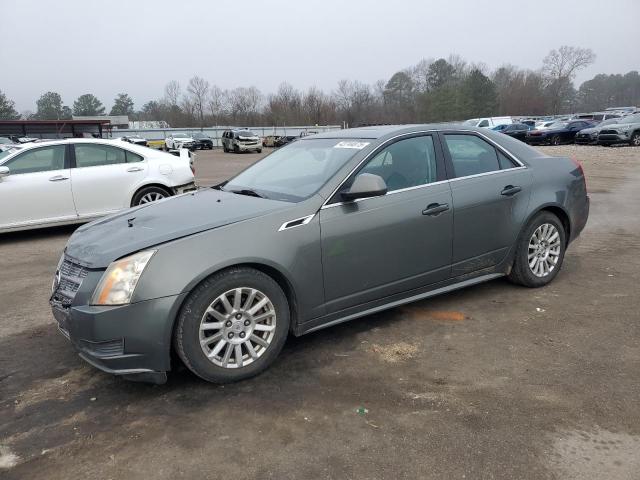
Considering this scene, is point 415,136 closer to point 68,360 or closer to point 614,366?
point 614,366

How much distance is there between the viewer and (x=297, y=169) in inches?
168

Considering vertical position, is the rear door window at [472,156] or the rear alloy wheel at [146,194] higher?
the rear door window at [472,156]

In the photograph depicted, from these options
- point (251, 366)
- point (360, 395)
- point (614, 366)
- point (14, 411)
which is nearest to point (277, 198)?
point (251, 366)

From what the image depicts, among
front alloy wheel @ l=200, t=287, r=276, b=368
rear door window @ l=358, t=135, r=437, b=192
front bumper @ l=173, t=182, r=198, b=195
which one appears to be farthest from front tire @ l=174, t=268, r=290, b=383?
front bumper @ l=173, t=182, r=198, b=195

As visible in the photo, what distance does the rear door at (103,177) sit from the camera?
312 inches

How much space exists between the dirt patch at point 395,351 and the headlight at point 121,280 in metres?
1.72

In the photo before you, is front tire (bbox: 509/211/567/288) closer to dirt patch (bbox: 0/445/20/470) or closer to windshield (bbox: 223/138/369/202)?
windshield (bbox: 223/138/369/202)

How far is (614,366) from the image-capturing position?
3.38m

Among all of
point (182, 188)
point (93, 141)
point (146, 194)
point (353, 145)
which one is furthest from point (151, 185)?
point (353, 145)

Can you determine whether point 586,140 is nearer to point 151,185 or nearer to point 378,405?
point 151,185

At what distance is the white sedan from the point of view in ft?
24.9

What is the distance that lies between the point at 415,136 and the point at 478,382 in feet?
6.65

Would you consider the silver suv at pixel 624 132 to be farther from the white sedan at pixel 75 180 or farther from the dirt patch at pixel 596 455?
the dirt patch at pixel 596 455

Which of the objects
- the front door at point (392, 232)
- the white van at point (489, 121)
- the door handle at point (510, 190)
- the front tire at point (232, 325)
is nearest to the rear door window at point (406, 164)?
the front door at point (392, 232)
